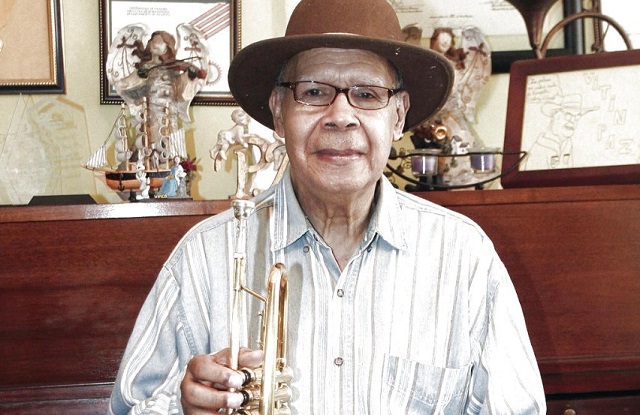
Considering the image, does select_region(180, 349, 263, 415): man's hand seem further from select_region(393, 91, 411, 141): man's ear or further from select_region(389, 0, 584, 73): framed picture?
select_region(389, 0, 584, 73): framed picture

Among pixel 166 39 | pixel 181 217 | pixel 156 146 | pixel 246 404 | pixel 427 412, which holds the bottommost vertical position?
pixel 427 412

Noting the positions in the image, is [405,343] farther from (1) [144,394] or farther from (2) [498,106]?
(2) [498,106]

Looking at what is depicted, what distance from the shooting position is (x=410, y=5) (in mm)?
2279

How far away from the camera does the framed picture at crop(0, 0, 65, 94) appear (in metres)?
2.12

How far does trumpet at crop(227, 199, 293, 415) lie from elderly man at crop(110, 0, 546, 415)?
24 centimetres

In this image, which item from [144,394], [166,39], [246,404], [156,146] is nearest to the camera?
[246,404]

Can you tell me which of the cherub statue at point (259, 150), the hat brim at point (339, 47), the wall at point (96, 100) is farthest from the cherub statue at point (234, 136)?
the wall at point (96, 100)

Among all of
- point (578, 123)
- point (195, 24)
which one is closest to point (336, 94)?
point (578, 123)

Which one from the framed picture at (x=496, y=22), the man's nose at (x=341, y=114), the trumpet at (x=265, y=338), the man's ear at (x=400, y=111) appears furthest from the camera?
the framed picture at (x=496, y=22)

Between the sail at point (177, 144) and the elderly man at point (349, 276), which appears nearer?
the elderly man at point (349, 276)

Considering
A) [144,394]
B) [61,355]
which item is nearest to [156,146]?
[61,355]

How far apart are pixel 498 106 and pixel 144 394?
126cm

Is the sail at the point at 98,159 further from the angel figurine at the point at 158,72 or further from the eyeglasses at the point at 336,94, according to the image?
the eyeglasses at the point at 336,94

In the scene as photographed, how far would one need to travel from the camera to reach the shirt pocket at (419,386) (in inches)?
Answer: 59.0
